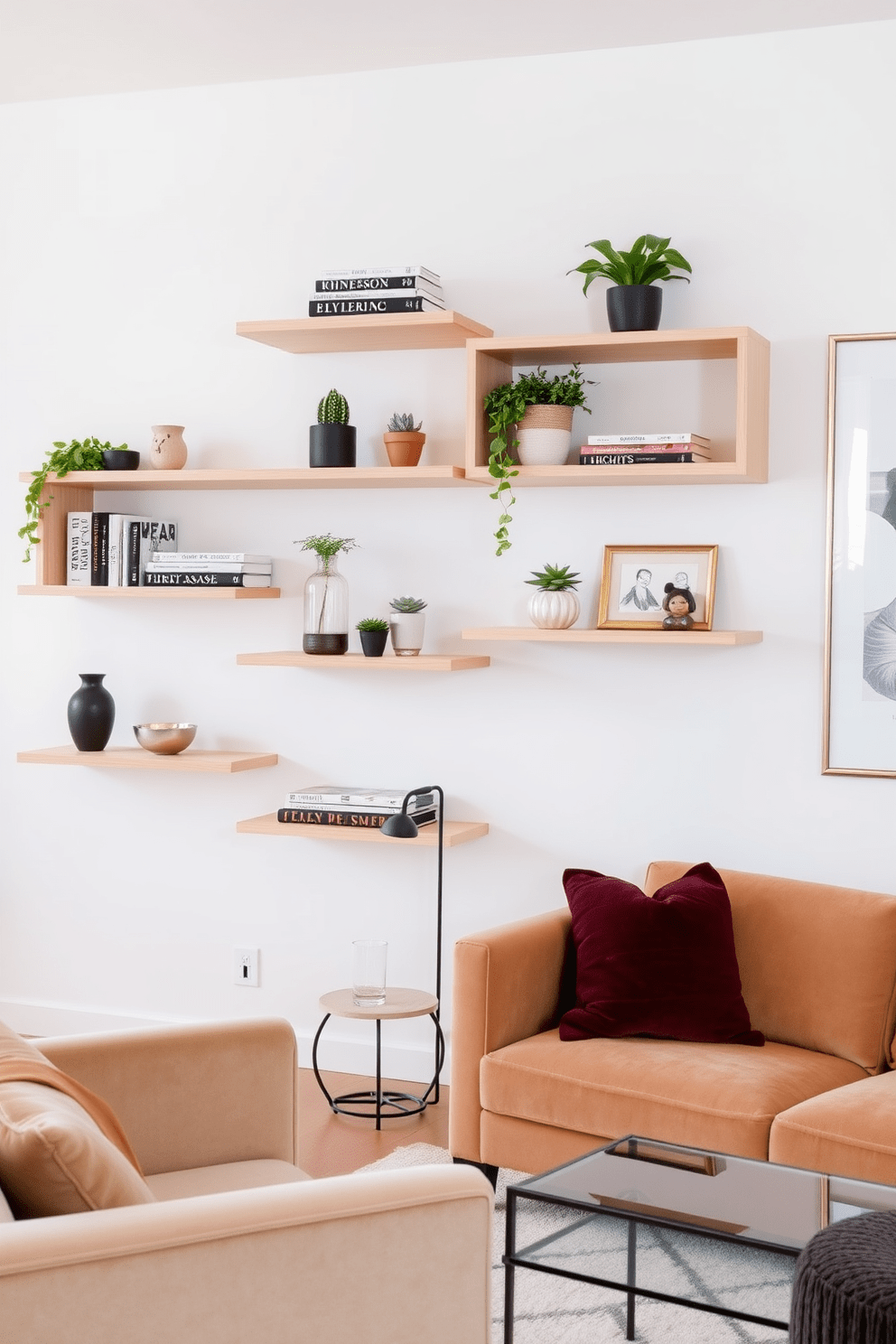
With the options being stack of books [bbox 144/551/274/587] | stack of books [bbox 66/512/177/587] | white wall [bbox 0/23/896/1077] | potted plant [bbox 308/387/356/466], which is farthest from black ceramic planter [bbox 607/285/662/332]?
stack of books [bbox 66/512/177/587]

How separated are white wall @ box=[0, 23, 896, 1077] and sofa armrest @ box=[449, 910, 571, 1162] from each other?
696 mm

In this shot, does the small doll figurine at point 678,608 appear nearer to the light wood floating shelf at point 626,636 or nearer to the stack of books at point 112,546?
the light wood floating shelf at point 626,636

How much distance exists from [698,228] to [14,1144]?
2.91 m

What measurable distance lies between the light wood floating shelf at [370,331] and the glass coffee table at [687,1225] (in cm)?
215

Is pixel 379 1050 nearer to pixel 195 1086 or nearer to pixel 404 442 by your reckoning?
pixel 195 1086

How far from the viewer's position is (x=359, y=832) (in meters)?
3.75

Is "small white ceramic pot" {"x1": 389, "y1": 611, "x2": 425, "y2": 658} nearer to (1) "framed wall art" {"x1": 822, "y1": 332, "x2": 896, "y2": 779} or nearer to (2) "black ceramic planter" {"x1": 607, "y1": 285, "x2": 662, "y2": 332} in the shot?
(2) "black ceramic planter" {"x1": 607, "y1": 285, "x2": 662, "y2": 332}

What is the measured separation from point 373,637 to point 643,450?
913 millimetres

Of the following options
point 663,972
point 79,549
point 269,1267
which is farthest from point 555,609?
point 269,1267

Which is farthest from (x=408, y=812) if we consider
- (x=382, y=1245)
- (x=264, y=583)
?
(x=382, y=1245)

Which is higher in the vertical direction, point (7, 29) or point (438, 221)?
point (7, 29)

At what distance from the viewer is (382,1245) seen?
1.73 m

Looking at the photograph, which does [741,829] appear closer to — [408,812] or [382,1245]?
[408,812]

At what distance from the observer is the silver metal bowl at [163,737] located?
4.04 metres
